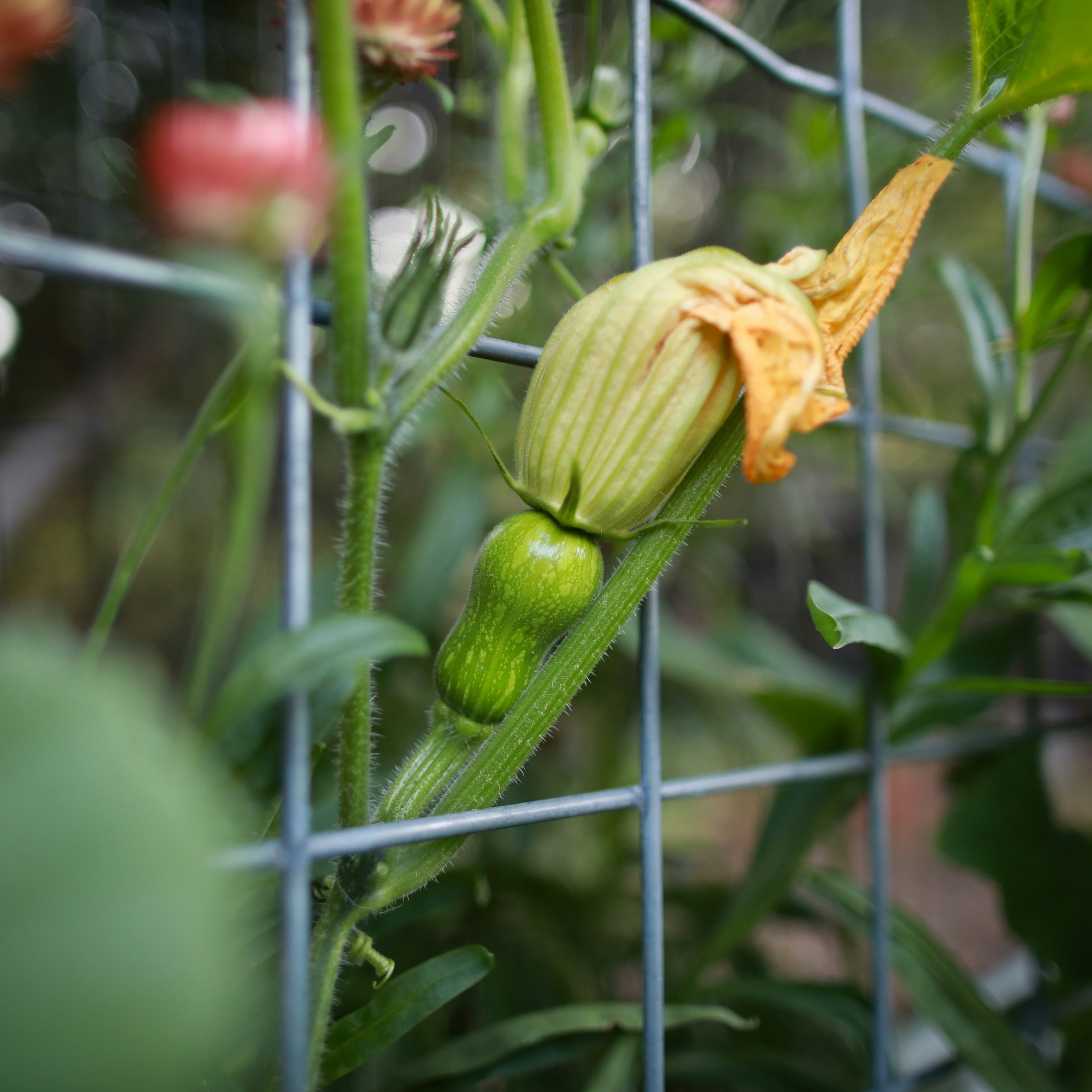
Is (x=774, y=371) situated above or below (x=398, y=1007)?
above

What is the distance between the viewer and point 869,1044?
0.44 m

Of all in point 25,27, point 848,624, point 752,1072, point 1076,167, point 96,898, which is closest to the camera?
point 96,898

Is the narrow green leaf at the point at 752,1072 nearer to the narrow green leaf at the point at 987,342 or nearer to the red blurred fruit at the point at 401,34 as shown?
the narrow green leaf at the point at 987,342

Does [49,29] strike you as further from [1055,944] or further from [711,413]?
[1055,944]

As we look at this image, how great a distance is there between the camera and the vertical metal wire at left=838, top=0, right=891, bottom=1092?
1.37ft

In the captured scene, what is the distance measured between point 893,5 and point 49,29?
4.85 ft

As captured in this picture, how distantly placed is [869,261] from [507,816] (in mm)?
231

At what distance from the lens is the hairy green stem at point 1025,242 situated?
45cm

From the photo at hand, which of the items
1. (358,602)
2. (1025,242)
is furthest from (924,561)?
(358,602)

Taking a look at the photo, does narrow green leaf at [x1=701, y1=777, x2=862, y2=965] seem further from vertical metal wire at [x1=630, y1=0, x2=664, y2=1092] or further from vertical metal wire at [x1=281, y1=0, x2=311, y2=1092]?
A: vertical metal wire at [x1=281, y1=0, x2=311, y2=1092]

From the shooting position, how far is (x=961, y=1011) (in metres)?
0.43

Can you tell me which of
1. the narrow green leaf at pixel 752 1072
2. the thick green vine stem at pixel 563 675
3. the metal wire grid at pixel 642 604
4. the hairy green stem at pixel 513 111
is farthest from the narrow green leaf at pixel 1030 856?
the hairy green stem at pixel 513 111

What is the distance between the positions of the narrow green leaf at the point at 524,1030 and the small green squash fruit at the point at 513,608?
6.5 inches

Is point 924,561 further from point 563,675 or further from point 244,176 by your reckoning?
point 244,176
